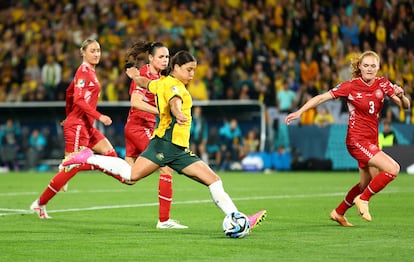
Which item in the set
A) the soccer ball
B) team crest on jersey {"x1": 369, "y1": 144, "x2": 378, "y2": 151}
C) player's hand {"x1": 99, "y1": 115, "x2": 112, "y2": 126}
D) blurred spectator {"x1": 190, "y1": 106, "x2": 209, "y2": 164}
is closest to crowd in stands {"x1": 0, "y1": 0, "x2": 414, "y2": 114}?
blurred spectator {"x1": 190, "y1": 106, "x2": 209, "y2": 164}

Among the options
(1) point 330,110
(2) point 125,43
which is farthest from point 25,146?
(1) point 330,110

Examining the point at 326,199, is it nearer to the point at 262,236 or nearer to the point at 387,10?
the point at 262,236

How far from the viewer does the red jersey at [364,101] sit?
11844 millimetres

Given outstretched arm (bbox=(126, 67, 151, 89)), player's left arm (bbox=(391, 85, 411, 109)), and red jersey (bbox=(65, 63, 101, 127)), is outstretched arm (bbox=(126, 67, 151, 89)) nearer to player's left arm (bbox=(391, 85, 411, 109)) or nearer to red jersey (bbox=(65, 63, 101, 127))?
red jersey (bbox=(65, 63, 101, 127))

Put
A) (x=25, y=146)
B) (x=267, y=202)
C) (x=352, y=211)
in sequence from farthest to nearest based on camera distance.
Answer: (x=25, y=146) → (x=267, y=202) → (x=352, y=211)

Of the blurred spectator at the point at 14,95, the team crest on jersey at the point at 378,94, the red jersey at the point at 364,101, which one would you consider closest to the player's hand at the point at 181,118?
the red jersey at the point at 364,101

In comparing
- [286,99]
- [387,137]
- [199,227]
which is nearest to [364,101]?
[199,227]

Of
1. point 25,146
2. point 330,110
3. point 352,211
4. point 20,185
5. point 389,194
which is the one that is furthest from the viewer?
point 25,146

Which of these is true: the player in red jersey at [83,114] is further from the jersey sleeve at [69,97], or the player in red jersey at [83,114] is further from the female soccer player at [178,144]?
the female soccer player at [178,144]

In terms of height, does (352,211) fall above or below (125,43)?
below

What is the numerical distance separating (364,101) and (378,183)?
1.04 meters

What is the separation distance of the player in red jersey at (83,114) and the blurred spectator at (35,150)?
15.7m

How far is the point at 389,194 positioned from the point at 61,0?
20.6 m

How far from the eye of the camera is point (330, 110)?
27406mm
